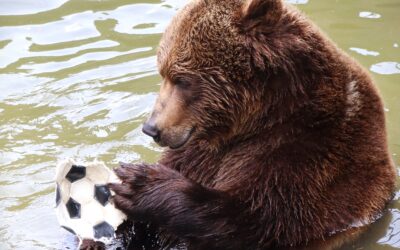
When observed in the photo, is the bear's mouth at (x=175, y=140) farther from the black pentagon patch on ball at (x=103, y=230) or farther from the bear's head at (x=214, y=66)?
the black pentagon patch on ball at (x=103, y=230)

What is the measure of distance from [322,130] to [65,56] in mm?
4797

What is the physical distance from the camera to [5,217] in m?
6.83

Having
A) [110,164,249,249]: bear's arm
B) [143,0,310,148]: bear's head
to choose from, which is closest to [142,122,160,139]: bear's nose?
[143,0,310,148]: bear's head

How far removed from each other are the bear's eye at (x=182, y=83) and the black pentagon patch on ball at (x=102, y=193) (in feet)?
3.02

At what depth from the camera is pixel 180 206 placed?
18.8ft

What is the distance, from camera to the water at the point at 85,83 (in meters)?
7.00

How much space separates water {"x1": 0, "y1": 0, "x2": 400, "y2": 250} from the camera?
6996 mm

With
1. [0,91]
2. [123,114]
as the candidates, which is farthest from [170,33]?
[0,91]

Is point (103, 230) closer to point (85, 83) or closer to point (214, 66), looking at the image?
point (214, 66)

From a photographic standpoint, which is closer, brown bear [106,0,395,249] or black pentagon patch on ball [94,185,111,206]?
brown bear [106,0,395,249]

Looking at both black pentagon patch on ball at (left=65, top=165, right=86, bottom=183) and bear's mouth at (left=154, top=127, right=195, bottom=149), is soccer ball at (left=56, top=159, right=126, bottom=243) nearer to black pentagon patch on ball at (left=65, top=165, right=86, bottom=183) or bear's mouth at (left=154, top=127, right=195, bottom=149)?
black pentagon patch on ball at (left=65, top=165, right=86, bottom=183)

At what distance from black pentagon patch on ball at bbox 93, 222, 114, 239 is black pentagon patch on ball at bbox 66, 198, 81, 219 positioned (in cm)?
15

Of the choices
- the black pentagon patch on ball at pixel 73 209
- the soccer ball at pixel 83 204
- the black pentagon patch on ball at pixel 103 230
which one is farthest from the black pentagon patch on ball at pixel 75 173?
the black pentagon patch on ball at pixel 103 230

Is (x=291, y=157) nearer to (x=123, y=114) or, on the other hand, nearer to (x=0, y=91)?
(x=123, y=114)
